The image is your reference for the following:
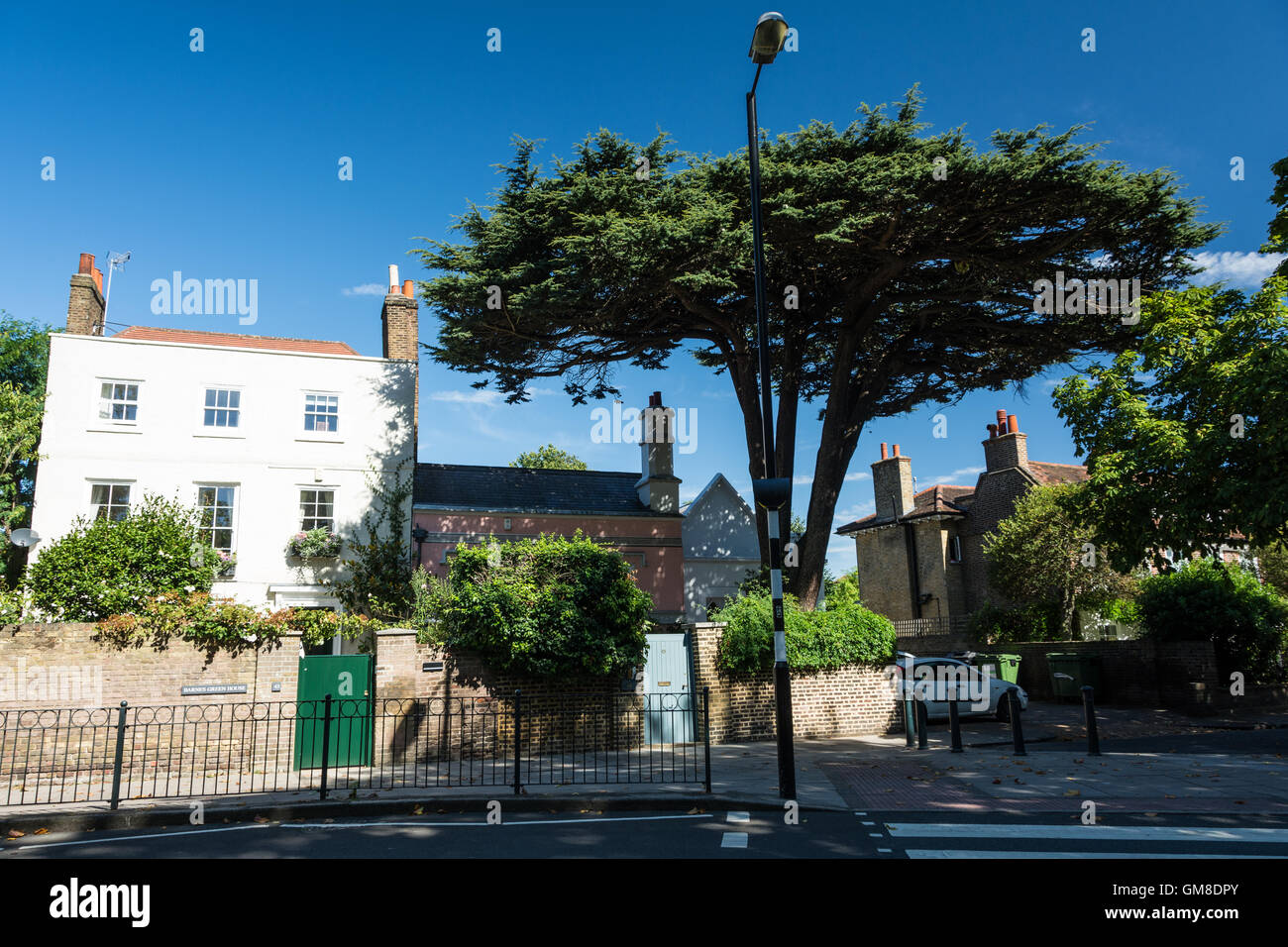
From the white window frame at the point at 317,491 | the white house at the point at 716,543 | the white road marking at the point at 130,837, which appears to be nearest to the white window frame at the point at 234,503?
the white window frame at the point at 317,491

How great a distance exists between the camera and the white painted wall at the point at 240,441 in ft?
68.4

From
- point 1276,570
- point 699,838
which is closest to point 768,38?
point 699,838

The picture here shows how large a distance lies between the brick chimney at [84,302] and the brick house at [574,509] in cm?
987

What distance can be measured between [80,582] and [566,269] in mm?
11601

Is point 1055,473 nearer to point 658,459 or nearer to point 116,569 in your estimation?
point 658,459

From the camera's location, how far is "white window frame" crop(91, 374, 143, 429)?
21.2 metres

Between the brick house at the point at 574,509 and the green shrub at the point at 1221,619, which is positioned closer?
the green shrub at the point at 1221,619

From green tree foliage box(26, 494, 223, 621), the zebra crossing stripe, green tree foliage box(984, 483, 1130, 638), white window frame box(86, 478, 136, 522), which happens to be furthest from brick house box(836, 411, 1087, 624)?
white window frame box(86, 478, 136, 522)

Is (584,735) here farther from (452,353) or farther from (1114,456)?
(1114,456)

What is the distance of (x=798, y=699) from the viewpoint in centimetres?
1758

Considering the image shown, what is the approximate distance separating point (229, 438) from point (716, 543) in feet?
59.4

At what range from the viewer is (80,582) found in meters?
16.2

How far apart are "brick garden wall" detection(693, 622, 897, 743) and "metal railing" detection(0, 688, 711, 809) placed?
2.39 feet

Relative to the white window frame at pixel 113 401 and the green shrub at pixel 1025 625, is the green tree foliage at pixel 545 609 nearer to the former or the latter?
the white window frame at pixel 113 401
